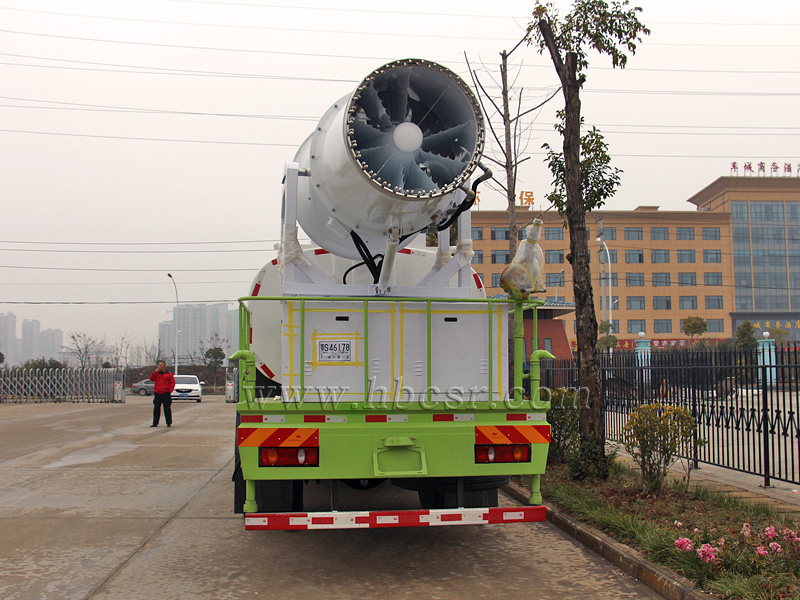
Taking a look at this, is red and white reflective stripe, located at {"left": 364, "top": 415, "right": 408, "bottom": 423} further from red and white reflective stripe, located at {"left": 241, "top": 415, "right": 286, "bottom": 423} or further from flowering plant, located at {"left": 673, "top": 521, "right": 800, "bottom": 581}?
flowering plant, located at {"left": 673, "top": 521, "right": 800, "bottom": 581}

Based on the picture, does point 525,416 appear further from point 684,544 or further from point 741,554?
point 741,554

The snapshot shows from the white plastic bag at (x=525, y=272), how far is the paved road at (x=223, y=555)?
2.26m

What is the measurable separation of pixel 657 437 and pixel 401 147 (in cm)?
431

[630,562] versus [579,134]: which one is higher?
[579,134]

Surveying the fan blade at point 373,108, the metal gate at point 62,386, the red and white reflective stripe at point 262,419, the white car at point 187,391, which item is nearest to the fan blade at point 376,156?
the fan blade at point 373,108

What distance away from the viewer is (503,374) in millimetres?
6121

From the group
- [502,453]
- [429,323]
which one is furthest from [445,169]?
[502,453]

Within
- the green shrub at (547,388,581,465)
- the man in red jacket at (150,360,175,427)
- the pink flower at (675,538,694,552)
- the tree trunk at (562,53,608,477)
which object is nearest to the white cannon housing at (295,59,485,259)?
the pink flower at (675,538,694,552)

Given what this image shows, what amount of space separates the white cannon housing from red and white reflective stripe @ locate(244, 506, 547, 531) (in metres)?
2.21

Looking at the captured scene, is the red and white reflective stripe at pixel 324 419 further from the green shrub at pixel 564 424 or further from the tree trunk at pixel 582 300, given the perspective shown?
the green shrub at pixel 564 424

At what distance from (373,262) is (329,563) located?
2.59m

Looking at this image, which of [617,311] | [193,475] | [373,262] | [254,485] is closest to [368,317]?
[373,262]

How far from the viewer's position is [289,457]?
550cm

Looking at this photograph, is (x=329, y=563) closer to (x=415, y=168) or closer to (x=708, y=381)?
(x=415, y=168)
